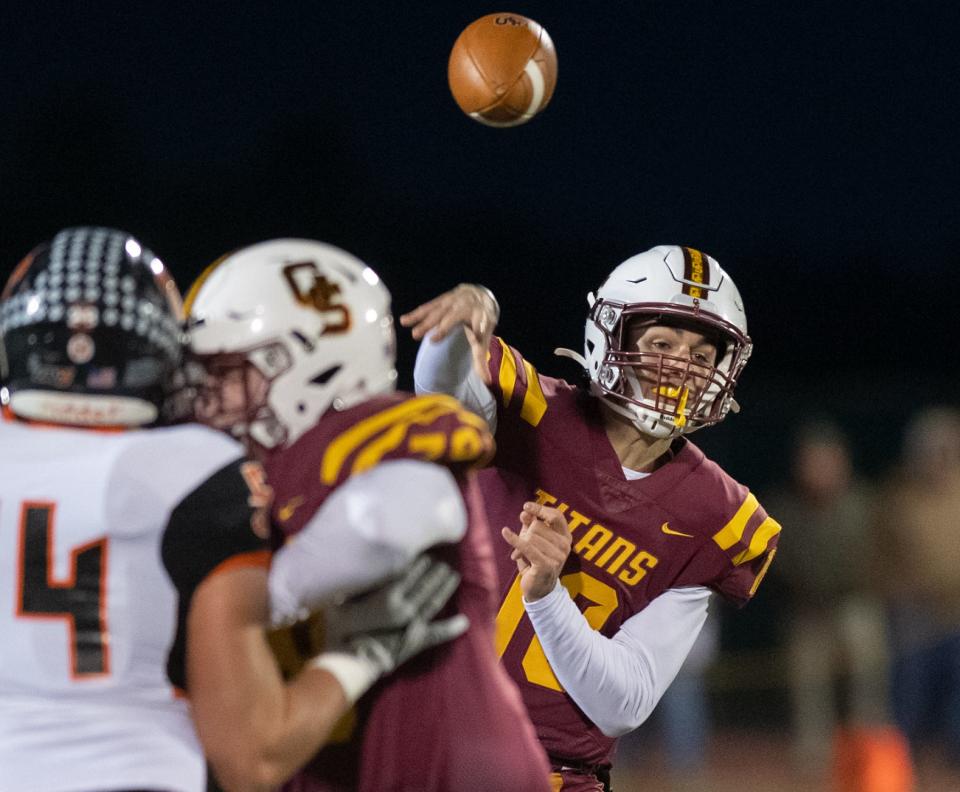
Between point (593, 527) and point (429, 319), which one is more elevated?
point (429, 319)

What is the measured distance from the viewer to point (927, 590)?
811 centimetres

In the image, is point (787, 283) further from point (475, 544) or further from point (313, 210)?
point (475, 544)

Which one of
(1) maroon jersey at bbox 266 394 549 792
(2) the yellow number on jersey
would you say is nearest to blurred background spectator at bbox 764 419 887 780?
(2) the yellow number on jersey

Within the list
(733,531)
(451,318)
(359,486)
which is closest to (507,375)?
(451,318)

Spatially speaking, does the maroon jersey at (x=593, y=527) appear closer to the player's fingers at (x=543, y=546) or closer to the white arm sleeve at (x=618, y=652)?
the white arm sleeve at (x=618, y=652)

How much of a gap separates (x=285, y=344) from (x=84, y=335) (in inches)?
14.9

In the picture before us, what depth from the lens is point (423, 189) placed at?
64.8 ft

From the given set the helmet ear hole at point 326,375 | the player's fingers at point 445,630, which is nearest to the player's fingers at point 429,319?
the helmet ear hole at point 326,375

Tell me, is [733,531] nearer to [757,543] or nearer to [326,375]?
[757,543]

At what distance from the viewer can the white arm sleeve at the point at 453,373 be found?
346 centimetres

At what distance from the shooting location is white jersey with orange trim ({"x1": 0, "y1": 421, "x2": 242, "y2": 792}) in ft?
7.65

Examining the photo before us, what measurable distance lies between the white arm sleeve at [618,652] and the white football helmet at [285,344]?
95cm

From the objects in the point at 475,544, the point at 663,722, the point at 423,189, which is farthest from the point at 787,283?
the point at 475,544

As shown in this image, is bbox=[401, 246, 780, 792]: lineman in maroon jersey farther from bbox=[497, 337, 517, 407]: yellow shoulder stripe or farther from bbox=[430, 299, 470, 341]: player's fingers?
bbox=[430, 299, 470, 341]: player's fingers
